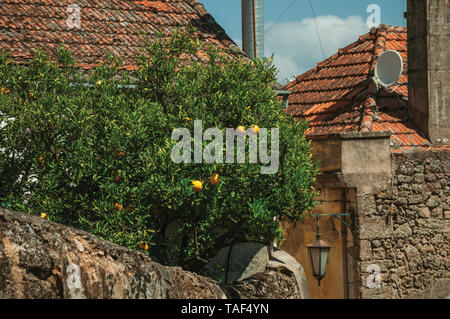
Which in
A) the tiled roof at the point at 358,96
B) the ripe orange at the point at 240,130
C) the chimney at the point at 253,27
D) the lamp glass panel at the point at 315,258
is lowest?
the lamp glass panel at the point at 315,258

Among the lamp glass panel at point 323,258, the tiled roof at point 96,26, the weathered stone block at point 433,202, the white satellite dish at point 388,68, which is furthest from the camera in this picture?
the white satellite dish at point 388,68

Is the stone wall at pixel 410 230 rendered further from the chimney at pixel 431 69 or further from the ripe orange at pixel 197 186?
the ripe orange at pixel 197 186

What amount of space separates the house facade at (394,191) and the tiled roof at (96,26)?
3011 mm

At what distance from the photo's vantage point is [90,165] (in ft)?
24.1

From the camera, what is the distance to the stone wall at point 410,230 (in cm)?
1213

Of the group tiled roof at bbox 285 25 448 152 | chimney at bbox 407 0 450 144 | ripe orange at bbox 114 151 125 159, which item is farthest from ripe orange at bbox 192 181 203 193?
chimney at bbox 407 0 450 144

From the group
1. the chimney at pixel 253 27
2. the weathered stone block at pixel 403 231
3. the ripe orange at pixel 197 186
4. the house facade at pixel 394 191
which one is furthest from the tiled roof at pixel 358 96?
the ripe orange at pixel 197 186

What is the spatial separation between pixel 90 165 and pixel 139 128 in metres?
0.66

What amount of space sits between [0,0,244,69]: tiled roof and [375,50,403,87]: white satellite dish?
298cm

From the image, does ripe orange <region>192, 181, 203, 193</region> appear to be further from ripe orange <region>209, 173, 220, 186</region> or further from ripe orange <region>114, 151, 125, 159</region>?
ripe orange <region>114, 151, 125, 159</region>

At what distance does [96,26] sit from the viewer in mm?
13219
